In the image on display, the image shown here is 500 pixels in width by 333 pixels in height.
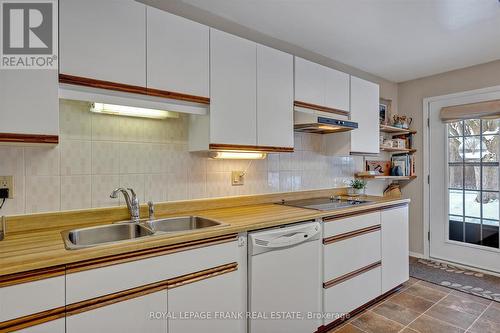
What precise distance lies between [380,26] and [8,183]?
2.86m

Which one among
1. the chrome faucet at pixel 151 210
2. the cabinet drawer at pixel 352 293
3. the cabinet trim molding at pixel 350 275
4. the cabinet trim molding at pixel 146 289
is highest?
the chrome faucet at pixel 151 210

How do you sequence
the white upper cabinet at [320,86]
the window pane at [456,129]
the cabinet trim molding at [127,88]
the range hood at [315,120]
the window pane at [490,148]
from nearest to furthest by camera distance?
the cabinet trim molding at [127,88] < the range hood at [315,120] < the white upper cabinet at [320,86] < the window pane at [490,148] < the window pane at [456,129]

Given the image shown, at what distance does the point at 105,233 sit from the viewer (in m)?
1.71

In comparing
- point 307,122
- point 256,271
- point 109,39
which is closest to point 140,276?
point 256,271

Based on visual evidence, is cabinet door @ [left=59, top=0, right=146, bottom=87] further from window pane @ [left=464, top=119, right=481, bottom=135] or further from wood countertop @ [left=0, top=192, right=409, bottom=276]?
window pane @ [left=464, top=119, right=481, bottom=135]

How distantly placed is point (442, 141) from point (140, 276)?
3.83 metres

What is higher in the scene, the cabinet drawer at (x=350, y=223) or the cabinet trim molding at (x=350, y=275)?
the cabinet drawer at (x=350, y=223)

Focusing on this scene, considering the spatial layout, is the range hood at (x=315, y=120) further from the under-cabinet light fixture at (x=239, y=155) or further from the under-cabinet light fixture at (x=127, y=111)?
the under-cabinet light fixture at (x=127, y=111)

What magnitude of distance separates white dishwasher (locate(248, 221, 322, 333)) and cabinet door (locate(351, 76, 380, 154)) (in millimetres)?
1279

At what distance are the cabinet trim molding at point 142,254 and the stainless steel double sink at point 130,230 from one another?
3.5 inches

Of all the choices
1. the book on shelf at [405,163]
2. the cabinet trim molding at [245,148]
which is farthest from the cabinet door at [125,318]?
the book on shelf at [405,163]

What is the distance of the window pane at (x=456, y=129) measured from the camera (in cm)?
349

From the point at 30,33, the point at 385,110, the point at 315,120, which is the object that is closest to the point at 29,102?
the point at 30,33

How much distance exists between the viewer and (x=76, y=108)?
174 centimetres
